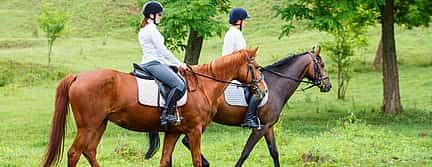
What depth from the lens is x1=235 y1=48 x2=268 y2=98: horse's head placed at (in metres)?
9.76

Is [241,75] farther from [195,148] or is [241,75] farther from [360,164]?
[360,164]

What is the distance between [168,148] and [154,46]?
144 centimetres

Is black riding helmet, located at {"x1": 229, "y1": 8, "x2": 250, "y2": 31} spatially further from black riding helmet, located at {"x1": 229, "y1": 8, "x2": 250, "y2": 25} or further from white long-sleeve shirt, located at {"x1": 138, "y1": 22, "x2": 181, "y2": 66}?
white long-sleeve shirt, located at {"x1": 138, "y1": 22, "x2": 181, "y2": 66}

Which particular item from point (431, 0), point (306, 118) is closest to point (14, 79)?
point (306, 118)

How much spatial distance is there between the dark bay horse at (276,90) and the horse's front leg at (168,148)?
1.03m

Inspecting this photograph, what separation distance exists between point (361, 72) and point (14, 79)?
15284 mm

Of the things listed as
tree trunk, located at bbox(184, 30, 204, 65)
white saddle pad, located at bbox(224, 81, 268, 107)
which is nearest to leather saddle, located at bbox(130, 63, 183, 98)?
white saddle pad, located at bbox(224, 81, 268, 107)

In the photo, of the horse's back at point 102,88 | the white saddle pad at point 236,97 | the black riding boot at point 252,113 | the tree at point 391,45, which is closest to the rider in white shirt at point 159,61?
the horse's back at point 102,88

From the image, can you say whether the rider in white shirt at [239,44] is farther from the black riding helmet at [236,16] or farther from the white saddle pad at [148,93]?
the white saddle pad at [148,93]

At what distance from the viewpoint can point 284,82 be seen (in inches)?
459

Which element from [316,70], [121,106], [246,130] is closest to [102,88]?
[121,106]

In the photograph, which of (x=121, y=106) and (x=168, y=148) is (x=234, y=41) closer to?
(x=168, y=148)

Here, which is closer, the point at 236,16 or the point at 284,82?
the point at 236,16

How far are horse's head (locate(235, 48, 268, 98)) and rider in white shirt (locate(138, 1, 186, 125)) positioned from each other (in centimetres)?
94
